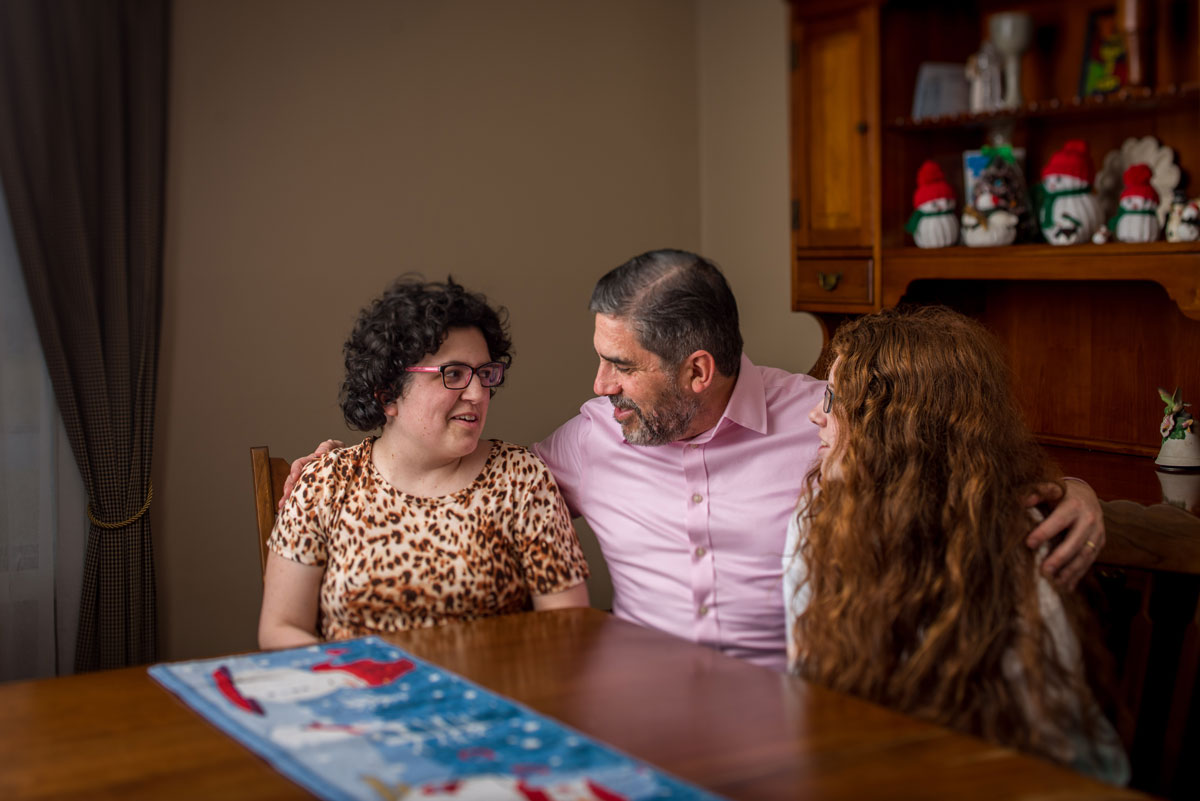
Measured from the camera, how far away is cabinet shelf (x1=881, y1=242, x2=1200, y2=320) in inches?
107

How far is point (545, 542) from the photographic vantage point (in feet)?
6.26

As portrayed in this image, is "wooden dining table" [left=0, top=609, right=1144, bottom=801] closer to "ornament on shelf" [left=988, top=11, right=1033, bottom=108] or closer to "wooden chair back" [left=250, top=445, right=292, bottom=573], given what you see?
"wooden chair back" [left=250, top=445, right=292, bottom=573]

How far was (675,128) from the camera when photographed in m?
4.45

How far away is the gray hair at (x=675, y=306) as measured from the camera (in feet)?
7.05

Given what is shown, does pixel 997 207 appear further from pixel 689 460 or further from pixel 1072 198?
pixel 689 460

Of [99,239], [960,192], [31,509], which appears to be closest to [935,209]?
[960,192]

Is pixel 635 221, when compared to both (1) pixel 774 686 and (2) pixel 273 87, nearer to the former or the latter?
(2) pixel 273 87

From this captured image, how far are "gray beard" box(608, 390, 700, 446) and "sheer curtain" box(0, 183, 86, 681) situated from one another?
1856 millimetres

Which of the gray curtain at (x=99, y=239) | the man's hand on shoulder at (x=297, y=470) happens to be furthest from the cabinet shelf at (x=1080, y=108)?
the gray curtain at (x=99, y=239)

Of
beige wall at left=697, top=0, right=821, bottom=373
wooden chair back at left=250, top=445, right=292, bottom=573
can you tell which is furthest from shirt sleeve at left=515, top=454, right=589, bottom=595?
beige wall at left=697, top=0, right=821, bottom=373

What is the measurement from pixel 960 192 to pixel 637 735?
8.48 ft

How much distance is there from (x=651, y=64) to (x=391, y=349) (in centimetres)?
275

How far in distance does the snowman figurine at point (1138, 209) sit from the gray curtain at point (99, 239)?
2.49 metres

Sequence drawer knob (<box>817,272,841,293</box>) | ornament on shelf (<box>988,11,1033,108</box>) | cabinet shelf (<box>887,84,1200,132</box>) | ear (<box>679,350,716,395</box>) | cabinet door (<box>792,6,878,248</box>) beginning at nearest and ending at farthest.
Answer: ear (<box>679,350,716,395</box>) → cabinet shelf (<box>887,84,1200,132</box>) → ornament on shelf (<box>988,11,1033,108</box>) → cabinet door (<box>792,6,878,248</box>) → drawer knob (<box>817,272,841,293</box>)
